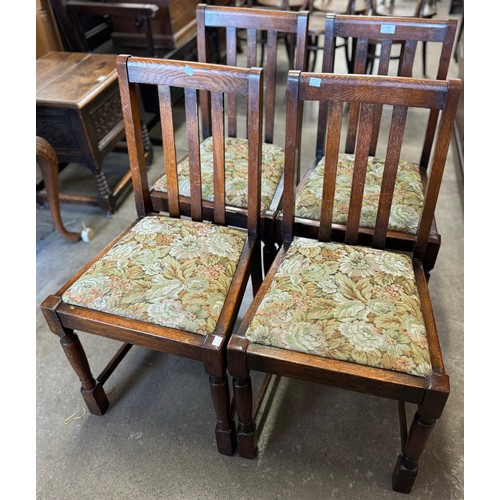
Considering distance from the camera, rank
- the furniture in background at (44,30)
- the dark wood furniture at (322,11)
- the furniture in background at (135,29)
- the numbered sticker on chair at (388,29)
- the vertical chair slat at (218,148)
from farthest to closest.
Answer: the dark wood furniture at (322,11)
the furniture in background at (44,30)
the furniture in background at (135,29)
the numbered sticker on chair at (388,29)
the vertical chair slat at (218,148)

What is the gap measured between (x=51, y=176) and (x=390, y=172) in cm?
144

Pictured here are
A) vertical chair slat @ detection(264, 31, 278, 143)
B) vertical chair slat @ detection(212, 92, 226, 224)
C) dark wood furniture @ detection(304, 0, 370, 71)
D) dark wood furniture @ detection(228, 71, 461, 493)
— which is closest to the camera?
dark wood furniture @ detection(228, 71, 461, 493)

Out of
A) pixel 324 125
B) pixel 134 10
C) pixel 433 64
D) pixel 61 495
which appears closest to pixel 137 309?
pixel 61 495

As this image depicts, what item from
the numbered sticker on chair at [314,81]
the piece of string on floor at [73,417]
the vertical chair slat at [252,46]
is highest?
the numbered sticker on chair at [314,81]

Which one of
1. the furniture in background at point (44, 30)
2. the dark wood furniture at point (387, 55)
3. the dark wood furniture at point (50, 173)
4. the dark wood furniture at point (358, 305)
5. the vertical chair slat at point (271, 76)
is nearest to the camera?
the dark wood furniture at point (358, 305)

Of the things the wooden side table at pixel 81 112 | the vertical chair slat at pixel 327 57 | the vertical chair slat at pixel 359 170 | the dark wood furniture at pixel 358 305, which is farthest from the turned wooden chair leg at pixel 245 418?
the wooden side table at pixel 81 112

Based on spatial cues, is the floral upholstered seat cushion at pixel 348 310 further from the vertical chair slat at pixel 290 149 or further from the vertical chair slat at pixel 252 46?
the vertical chair slat at pixel 252 46

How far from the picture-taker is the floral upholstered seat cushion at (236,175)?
1.54m

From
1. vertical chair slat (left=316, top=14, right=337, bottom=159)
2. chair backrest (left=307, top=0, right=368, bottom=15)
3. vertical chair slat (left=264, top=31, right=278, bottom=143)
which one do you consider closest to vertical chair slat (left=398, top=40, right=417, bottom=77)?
vertical chair slat (left=316, top=14, right=337, bottom=159)

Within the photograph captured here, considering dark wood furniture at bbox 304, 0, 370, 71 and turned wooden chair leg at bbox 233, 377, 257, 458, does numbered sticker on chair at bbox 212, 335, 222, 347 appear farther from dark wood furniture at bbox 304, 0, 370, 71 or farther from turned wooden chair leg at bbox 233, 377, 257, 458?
dark wood furniture at bbox 304, 0, 370, 71

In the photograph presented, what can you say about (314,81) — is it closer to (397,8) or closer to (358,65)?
(358,65)

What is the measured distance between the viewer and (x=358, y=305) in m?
1.16

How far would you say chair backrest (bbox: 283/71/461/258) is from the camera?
3.64ft

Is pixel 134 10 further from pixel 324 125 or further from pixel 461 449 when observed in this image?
pixel 461 449
